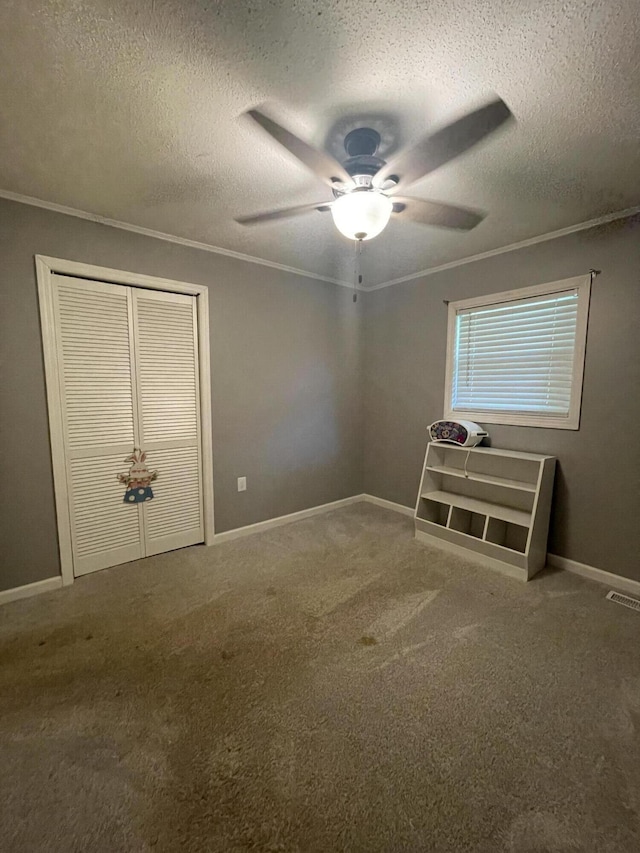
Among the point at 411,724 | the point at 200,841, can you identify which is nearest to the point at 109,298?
the point at 200,841

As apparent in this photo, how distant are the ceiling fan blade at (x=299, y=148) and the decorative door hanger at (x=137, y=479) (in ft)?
6.92

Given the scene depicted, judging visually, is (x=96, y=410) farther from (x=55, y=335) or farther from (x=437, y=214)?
(x=437, y=214)

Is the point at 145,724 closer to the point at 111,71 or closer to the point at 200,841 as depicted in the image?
the point at 200,841

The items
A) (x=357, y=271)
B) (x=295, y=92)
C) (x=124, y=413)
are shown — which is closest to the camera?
(x=295, y=92)

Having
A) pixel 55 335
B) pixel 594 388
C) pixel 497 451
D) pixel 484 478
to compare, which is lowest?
pixel 484 478

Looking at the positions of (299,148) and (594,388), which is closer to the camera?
(299,148)

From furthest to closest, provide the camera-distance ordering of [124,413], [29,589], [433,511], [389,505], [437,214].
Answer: [389,505]
[433,511]
[124,413]
[29,589]
[437,214]

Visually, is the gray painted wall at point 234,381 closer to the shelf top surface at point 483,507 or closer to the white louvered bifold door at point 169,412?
the white louvered bifold door at point 169,412

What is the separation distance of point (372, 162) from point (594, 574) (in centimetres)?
287

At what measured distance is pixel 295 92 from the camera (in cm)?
131

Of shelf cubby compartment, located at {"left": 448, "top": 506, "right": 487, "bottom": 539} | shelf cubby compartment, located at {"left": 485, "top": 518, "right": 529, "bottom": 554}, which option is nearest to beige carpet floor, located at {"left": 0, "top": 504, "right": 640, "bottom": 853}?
shelf cubby compartment, located at {"left": 485, "top": 518, "right": 529, "bottom": 554}

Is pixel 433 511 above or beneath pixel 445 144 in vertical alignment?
beneath

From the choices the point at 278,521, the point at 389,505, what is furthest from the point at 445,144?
the point at 389,505

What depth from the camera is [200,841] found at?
103cm
